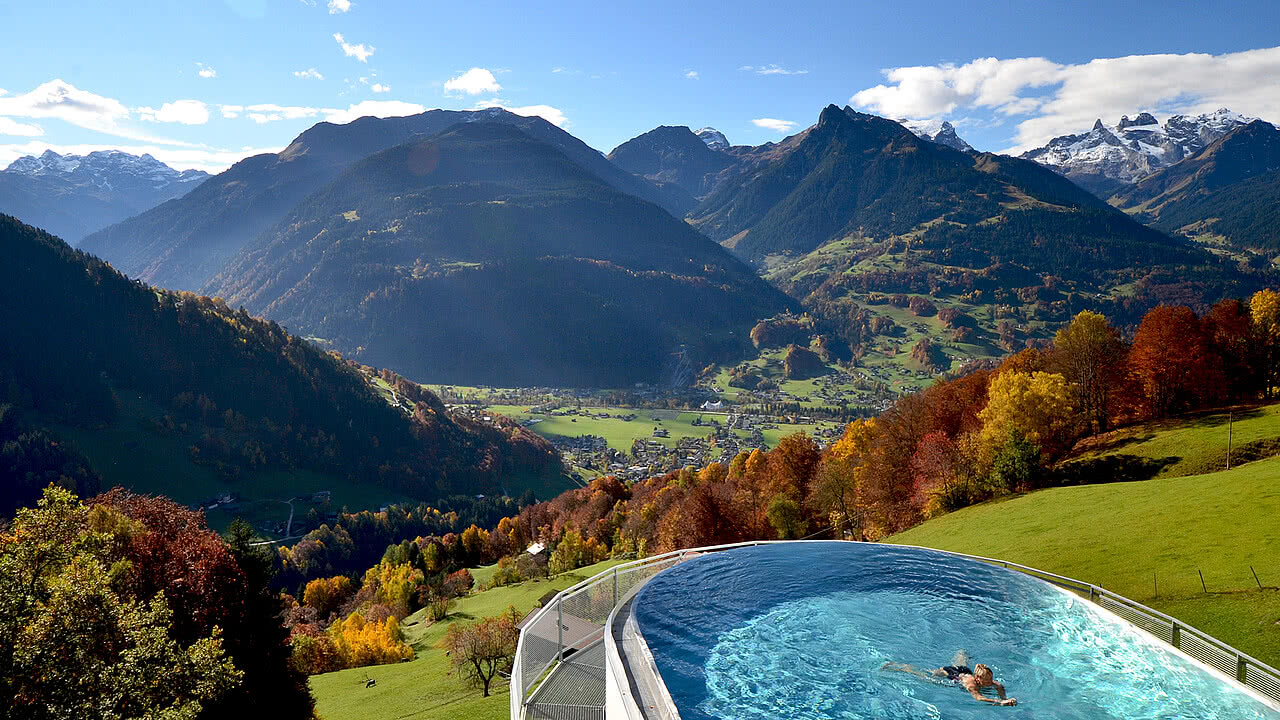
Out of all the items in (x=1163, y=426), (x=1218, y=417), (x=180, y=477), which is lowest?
(x=180, y=477)

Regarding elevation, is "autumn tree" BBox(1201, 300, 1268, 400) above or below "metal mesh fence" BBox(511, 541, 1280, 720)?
above

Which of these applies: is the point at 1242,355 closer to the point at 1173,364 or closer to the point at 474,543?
the point at 1173,364

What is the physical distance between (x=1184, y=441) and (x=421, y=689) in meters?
59.7

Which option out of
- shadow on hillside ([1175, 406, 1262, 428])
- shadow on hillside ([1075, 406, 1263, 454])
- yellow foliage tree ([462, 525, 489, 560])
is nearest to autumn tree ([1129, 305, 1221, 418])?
shadow on hillside ([1075, 406, 1263, 454])

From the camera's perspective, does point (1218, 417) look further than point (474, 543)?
No

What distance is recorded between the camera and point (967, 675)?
773 inches

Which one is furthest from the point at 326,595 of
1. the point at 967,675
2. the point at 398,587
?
the point at 967,675

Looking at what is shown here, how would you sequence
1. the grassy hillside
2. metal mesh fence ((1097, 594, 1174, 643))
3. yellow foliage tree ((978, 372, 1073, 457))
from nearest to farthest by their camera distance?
metal mesh fence ((1097, 594, 1174, 643)) < the grassy hillside < yellow foliage tree ((978, 372, 1073, 457))

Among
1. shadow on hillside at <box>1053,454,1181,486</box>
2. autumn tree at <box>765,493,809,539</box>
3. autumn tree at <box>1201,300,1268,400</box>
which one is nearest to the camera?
shadow on hillside at <box>1053,454,1181,486</box>

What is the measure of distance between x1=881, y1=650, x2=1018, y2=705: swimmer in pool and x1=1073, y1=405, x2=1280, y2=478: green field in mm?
35895

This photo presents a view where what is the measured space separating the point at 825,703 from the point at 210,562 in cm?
2835

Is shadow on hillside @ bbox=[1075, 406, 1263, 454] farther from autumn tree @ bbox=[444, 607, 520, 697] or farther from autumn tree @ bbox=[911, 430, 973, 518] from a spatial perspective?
autumn tree @ bbox=[444, 607, 520, 697]

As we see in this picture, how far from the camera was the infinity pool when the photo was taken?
60.3 feet

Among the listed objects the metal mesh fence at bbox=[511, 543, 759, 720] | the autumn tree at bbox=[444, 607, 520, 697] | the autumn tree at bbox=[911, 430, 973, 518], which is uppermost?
the metal mesh fence at bbox=[511, 543, 759, 720]
